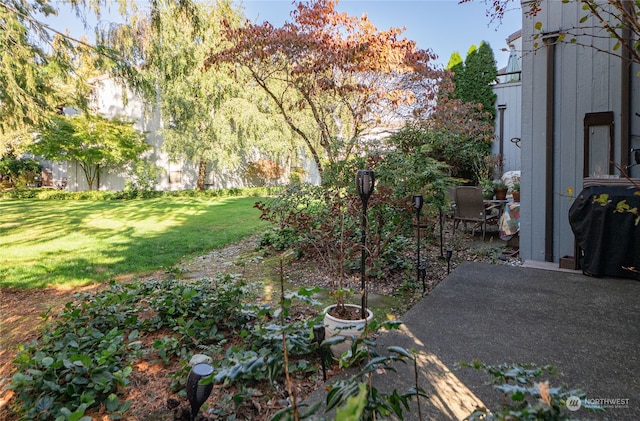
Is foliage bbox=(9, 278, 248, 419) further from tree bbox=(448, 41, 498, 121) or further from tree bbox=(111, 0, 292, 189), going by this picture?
tree bbox=(111, 0, 292, 189)

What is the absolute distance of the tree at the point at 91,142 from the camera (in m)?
14.8

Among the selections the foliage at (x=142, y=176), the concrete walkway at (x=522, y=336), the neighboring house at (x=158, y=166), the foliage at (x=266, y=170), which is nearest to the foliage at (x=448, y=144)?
the concrete walkway at (x=522, y=336)

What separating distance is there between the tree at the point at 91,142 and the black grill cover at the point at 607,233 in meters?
15.9

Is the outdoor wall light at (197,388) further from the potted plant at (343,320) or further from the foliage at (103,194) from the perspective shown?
the foliage at (103,194)

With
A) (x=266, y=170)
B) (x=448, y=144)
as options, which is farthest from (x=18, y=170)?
(x=448, y=144)

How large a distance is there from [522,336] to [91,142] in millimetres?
17064

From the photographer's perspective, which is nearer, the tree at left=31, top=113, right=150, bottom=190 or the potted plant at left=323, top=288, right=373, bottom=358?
the potted plant at left=323, top=288, right=373, bottom=358

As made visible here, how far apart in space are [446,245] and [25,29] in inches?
240

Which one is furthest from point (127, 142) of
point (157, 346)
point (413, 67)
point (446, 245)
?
point (157, 346)

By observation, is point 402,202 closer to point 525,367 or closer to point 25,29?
point 525,367

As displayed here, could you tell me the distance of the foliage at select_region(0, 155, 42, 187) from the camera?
16.8 meters

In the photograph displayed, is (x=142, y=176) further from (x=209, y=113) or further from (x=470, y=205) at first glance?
(x=470, y=205)

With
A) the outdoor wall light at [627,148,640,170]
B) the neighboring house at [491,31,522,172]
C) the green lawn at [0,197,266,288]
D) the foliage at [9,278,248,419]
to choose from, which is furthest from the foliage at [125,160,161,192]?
the outdoor wall light at [627,148,640,170]

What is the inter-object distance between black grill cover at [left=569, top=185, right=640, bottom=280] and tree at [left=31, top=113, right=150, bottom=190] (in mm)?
15870
